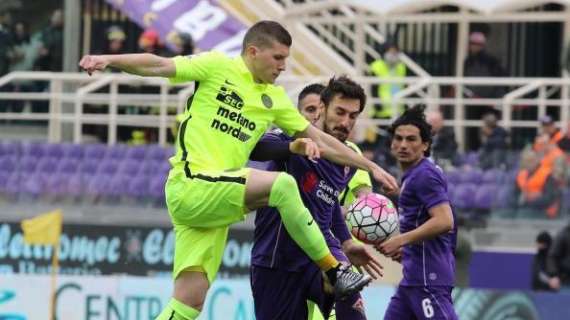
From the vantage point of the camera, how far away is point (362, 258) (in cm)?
1091

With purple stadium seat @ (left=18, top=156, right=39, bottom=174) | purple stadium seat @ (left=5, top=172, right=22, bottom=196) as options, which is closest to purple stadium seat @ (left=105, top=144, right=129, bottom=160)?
purple stadium seat @ (left=18, top=156, right=39, bottom=174)

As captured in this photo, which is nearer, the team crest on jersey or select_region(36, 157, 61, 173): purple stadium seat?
the team crest on jersey

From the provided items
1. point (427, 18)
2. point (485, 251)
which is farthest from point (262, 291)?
point (427, 18)

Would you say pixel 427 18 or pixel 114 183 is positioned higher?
pixel 427 18

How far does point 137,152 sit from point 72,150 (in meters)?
0.85

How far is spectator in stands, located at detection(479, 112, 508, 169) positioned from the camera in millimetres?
18219

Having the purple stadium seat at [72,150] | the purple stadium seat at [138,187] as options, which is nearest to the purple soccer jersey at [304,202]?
the purple stadium seat at [138,187]

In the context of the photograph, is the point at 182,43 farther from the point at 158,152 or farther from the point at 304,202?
the point at 304,202

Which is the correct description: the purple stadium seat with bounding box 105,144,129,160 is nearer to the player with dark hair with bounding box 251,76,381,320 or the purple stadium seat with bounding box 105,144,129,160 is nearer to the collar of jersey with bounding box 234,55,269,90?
the player with dark hair with bounding box 251,76,381,320

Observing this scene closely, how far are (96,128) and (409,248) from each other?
11.0 meters

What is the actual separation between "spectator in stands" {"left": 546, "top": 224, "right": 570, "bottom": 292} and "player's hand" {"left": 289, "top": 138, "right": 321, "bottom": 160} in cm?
721

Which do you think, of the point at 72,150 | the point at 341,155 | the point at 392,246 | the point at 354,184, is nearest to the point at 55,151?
the point at 72,150

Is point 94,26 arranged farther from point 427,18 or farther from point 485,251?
point 485,251

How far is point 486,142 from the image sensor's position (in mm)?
18844
